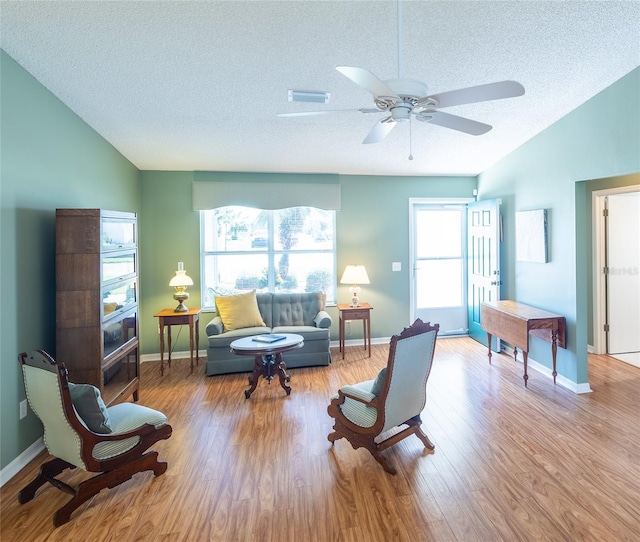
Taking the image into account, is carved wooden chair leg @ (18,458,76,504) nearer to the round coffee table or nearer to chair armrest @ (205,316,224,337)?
the round coffee table

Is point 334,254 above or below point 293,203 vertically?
below

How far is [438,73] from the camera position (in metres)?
A: 2.78

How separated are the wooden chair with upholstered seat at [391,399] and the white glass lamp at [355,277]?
2.32 metres

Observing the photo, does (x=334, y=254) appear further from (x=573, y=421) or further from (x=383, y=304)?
(x=573, y=421)

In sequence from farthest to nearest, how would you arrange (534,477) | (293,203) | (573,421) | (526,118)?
1. (293,203)
2. (526,118)
3. (573,421)
4. (534,477)

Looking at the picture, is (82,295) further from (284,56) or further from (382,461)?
(382,461)

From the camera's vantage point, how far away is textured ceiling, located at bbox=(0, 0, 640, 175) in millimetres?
2158

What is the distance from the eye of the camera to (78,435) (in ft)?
6.39

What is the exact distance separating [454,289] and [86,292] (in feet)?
15.6

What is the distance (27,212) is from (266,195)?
110 inches

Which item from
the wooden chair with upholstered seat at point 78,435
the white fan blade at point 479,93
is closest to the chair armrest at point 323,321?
the wooden chair with upholstered seat at point 78,435

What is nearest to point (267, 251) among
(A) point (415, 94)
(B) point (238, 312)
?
(B) point (238, 312)

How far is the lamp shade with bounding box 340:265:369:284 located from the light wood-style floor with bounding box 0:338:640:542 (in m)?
1.81

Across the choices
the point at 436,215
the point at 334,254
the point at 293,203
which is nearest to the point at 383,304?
the point at 334,254
